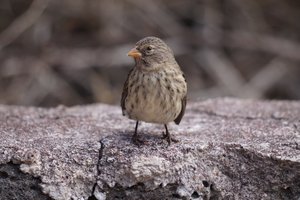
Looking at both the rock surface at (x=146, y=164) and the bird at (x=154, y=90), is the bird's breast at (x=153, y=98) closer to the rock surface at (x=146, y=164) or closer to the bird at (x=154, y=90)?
the bird at (x=154, y=90)

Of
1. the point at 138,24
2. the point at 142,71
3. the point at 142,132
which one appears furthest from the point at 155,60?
the point at 138,24

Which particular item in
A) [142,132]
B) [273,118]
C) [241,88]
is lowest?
[142,132]

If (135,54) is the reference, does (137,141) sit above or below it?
below

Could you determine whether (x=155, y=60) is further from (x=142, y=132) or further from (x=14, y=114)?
(x=14, y=114)

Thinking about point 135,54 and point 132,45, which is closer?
point 135,54

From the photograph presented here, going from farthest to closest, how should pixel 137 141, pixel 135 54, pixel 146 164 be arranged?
pixel 135 54
pixel 137 141
pixel 146 164

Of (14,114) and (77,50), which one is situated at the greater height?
(77,50)

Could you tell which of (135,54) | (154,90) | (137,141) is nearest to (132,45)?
(135,54)

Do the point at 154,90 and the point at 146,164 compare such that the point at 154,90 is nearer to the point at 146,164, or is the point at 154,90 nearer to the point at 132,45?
the point at 146,164

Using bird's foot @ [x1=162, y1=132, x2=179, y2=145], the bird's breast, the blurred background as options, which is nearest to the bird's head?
the bird's breast
